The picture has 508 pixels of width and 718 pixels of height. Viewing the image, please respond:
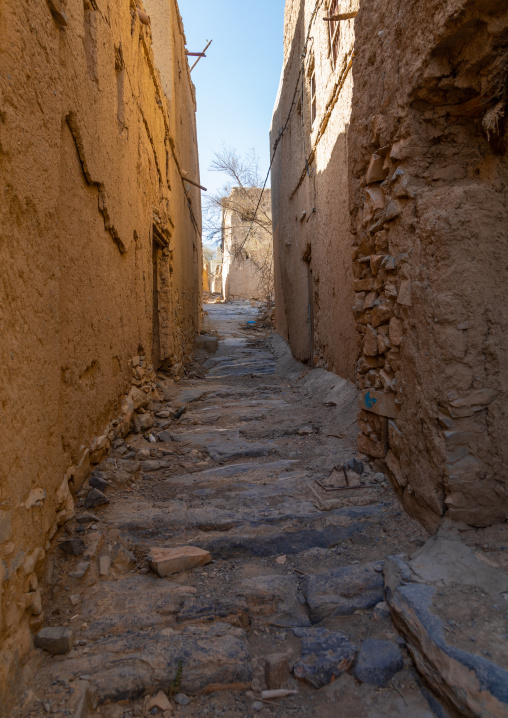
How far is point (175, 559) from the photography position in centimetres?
204

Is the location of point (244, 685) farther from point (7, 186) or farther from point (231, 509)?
point (7, 186)

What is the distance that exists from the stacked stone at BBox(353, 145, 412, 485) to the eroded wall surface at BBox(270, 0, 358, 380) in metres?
1.31

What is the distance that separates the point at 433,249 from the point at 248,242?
1644 cm

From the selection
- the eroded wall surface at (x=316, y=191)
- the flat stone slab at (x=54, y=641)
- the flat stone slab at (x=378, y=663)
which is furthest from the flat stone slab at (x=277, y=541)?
the eroded wall surface at (x=316, y=191)

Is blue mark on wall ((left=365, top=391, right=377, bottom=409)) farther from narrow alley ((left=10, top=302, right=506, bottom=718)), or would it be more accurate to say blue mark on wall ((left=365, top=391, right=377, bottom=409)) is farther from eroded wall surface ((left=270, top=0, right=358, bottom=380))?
eroded wall surface ((left=270, top=0, right=358, bottom=380))

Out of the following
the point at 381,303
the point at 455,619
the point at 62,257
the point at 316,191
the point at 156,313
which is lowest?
the point at 455,619

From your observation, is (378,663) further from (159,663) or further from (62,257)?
(62,257)

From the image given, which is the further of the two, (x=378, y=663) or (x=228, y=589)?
(x=228, y=589)

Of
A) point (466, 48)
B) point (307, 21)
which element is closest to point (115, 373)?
point (466, 48)

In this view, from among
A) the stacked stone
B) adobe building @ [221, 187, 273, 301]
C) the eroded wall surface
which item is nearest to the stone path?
the stacked stone

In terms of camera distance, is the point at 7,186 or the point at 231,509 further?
the point at 231,509

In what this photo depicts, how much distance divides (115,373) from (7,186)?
77.6 inches

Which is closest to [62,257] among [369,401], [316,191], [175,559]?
[175,559]

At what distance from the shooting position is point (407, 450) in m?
2.35
